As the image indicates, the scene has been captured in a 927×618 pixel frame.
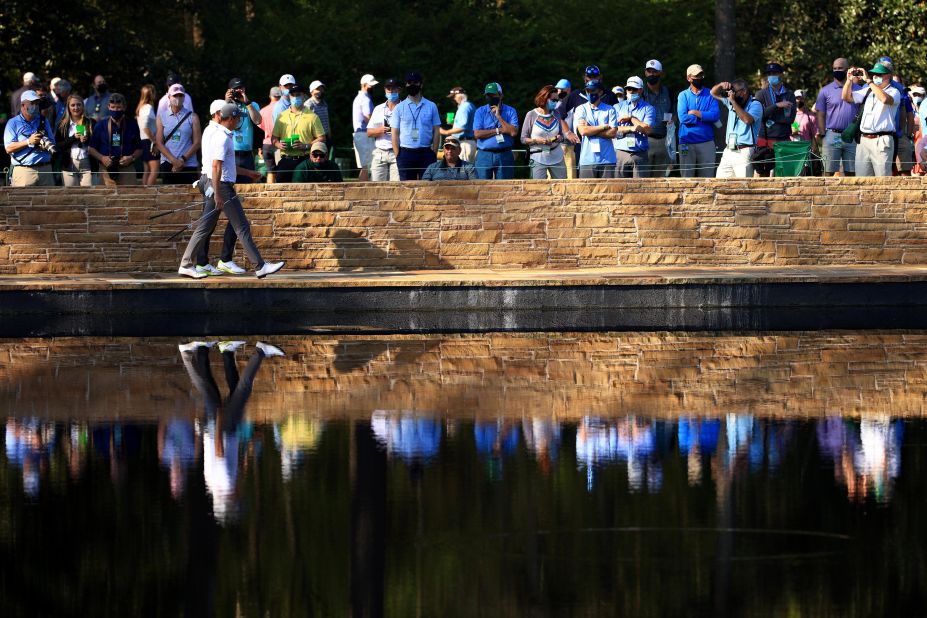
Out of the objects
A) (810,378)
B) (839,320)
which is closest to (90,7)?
(839,320)

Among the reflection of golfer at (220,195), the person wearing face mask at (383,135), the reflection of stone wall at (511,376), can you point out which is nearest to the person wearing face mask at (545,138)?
the person wearing face mask at (383,135)

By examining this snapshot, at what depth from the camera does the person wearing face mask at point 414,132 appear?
19953mm

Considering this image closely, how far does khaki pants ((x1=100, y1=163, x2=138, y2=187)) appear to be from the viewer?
19880mm

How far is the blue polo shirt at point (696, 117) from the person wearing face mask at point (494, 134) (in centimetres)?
190

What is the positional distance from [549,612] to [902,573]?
58.7 inches

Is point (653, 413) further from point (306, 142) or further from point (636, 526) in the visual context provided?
point (306, 142)

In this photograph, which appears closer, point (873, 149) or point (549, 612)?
point (549, 612)

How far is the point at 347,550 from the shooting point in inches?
296

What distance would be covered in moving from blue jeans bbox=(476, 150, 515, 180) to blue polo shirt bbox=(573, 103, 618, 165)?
3.61ft

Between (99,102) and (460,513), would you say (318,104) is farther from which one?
(460,513)

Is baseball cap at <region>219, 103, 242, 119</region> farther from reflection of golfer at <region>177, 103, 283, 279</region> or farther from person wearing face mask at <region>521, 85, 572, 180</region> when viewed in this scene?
person wearing face mask at <region>521, 85, 572, 180</region>

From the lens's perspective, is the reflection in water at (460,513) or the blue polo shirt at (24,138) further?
the blue polo shirt at (24,138)

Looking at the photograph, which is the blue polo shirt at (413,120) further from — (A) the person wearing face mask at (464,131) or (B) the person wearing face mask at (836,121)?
(B) the person wearing face mask at (836,121)

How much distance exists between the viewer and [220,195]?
17609mm
